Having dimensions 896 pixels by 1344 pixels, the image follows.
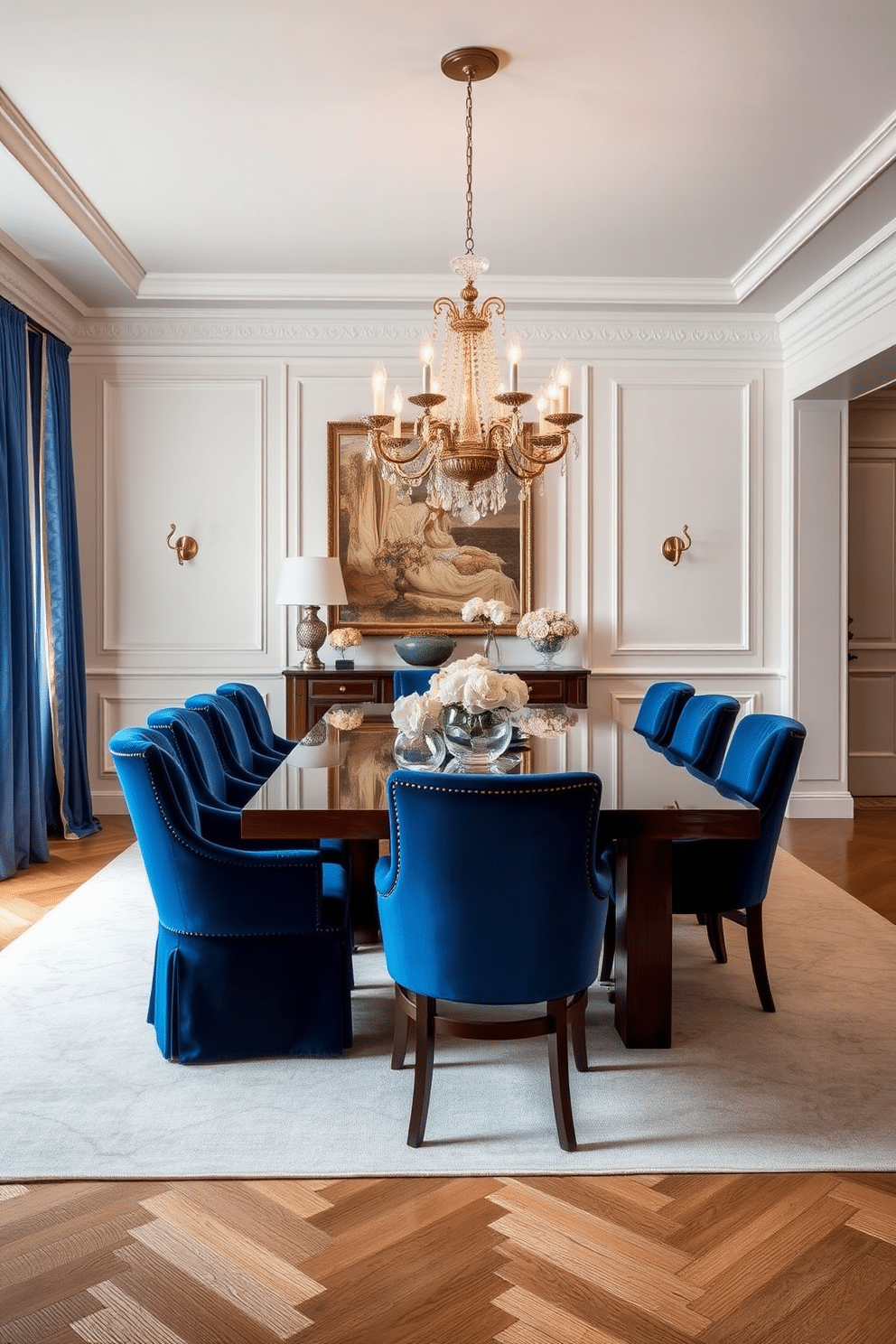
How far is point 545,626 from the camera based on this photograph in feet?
19.0

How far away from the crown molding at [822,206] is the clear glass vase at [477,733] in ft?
9.22

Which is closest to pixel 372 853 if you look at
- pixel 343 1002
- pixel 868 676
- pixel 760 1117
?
pixel 343 1002

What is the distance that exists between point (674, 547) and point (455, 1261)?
4907mm

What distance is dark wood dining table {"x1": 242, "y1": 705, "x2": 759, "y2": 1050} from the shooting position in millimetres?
A: 2488

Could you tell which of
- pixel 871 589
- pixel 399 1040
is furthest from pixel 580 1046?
pixel 871 589

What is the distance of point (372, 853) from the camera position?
12.7ft

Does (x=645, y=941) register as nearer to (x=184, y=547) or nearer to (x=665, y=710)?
(x=665, y=710)

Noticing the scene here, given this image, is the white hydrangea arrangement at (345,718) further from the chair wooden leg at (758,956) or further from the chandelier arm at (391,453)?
the chair wooden leg at (758,956)

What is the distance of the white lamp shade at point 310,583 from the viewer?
5.62 m

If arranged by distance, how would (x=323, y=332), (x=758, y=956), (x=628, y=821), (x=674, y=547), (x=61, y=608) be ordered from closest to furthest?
(x=628, y=821) → (x=758, y=956) → (x=61, y=608) → (x=323, y=332) → (x=674, y=547)

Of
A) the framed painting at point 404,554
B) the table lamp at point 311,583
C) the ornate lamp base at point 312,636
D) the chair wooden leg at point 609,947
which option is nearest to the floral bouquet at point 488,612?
the framed painting at point 404,554

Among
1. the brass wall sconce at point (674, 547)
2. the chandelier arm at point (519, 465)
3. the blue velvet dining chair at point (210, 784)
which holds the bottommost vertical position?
the blue velvet dining chair at point (210, 784)

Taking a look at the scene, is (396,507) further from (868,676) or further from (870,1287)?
(870,1287)

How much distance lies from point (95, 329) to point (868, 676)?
568cm
